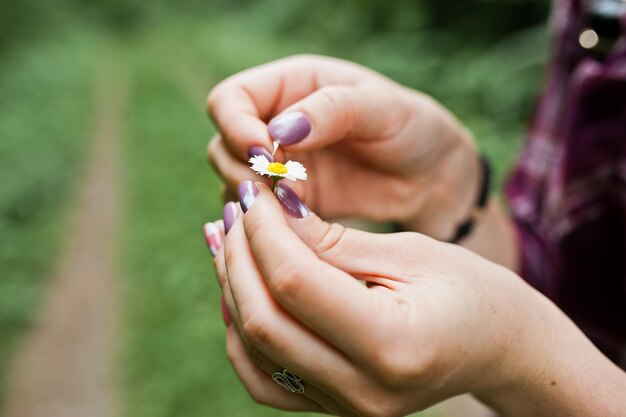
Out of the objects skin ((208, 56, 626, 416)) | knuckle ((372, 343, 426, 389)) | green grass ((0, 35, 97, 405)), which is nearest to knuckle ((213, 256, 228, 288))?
skin ((208, 56, 626, 416))

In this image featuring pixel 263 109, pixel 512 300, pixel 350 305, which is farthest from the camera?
pixel 263 109

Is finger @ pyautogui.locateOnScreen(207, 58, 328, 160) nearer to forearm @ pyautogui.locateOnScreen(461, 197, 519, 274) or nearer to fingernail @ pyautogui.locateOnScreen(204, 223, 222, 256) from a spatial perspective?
fingernail @ pyautogui.locateOnScreen(204, 223, 222, 256)

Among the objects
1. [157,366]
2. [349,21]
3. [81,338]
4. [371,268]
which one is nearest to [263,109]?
[371,268]

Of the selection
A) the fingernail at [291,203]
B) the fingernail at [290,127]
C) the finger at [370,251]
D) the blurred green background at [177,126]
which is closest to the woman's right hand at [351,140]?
the fingernail at [290,127]

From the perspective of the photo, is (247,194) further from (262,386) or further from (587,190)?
(587,190)

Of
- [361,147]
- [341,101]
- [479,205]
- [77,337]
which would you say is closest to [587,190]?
[479,205]

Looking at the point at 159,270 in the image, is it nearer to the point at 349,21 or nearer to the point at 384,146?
the point at 384,146

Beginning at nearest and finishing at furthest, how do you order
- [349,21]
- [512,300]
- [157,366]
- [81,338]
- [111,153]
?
[512,300], [157,366], [81,338], [111,153], [349,21]
